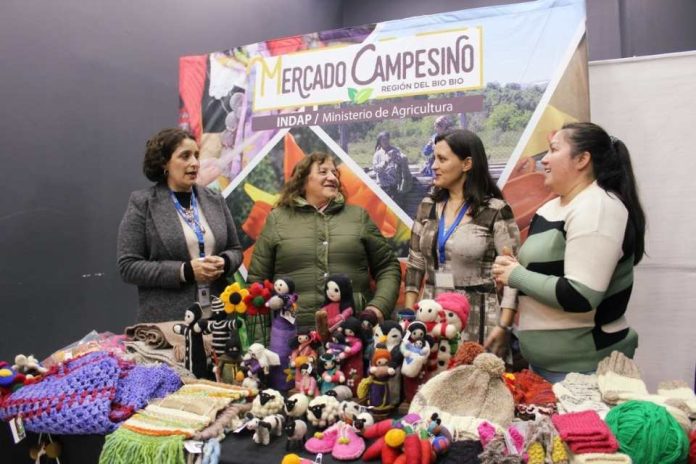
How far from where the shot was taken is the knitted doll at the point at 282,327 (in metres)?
1.91

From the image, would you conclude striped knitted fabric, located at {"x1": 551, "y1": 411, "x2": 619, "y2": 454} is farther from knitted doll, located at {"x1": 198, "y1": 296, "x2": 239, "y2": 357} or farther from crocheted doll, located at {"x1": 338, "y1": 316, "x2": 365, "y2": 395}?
knitted doll, located at {"x1": 198, "y1": 296, "x2": 239, "y2": 357}

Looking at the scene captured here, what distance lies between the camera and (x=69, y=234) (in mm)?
3246

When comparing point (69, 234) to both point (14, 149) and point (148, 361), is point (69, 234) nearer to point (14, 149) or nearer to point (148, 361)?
point (14, 149)

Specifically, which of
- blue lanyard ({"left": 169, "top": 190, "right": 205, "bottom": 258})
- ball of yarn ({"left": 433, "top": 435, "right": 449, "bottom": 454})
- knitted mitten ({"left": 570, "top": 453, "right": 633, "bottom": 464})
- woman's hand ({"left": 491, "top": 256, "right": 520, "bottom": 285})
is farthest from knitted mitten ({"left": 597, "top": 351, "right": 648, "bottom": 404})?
blue lanyard ({"left": 169, "top": 190, "right": 205, "bottom": 258})

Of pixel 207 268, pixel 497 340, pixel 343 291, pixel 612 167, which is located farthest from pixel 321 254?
pixel 612 167

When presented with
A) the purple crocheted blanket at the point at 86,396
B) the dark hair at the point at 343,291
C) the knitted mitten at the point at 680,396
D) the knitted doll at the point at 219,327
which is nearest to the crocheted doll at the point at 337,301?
the dark hair at the point at 343,291

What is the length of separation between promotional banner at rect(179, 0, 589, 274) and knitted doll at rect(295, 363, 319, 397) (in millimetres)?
1315

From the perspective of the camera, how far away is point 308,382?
1753 millimetres

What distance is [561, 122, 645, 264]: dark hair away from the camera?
1.82 meters

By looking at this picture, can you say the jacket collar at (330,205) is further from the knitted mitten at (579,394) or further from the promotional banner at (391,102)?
the knitted mitten at (579,394)

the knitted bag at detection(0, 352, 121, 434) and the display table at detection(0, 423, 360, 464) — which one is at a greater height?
the knitted bag at detection(0, 352, 121, 434)

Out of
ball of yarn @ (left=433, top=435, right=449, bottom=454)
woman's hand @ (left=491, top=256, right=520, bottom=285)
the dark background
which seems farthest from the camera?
the dark background

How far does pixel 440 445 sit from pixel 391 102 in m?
1.99

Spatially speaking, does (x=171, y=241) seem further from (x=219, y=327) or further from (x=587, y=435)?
(x=587, y=435)
